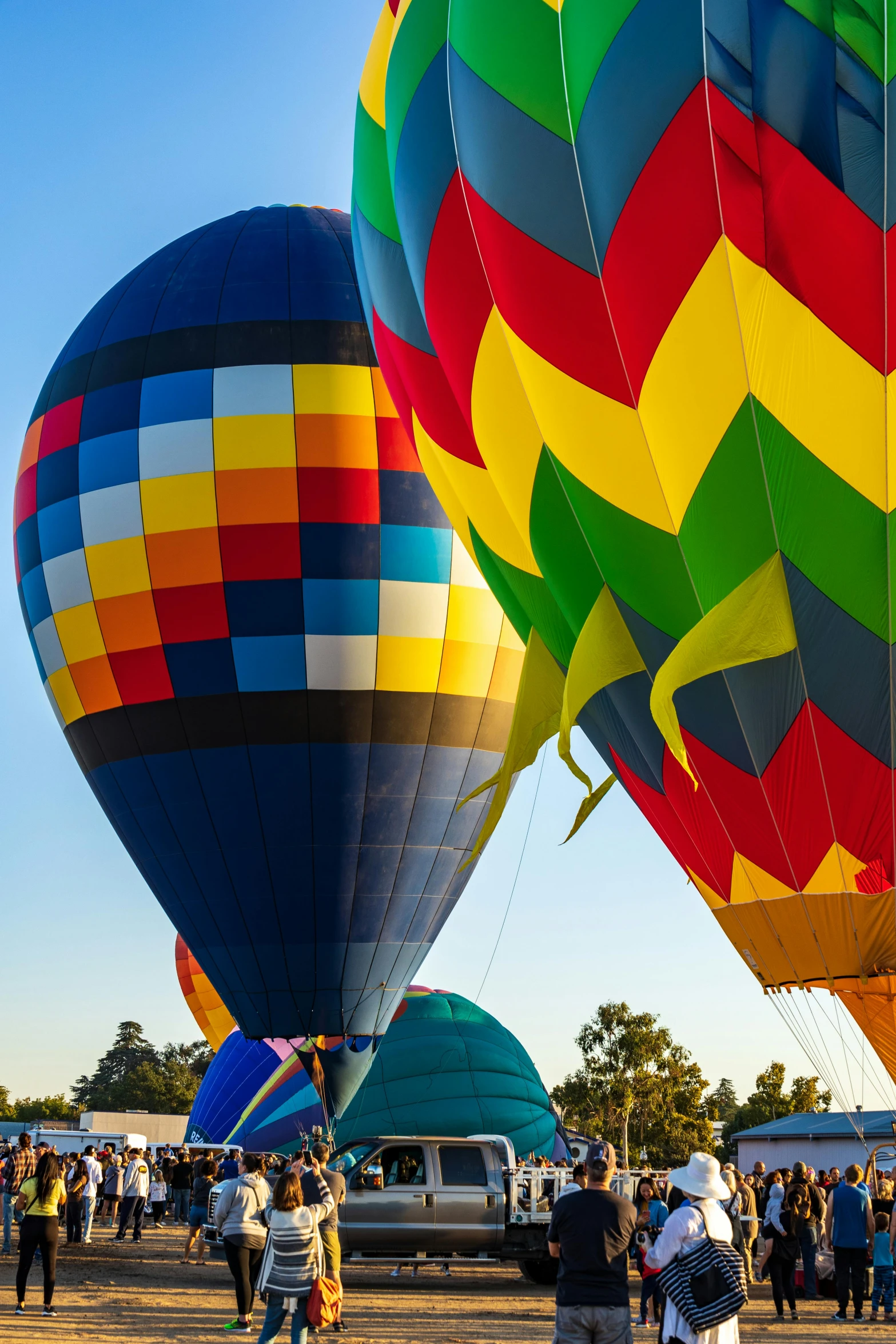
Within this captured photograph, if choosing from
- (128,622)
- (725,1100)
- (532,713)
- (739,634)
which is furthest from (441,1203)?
(725,1100)

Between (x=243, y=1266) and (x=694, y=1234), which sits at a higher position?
(x=694, y=1234)

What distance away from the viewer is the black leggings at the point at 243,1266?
907 centimetres

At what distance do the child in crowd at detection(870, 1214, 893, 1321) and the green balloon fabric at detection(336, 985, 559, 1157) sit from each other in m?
9.92

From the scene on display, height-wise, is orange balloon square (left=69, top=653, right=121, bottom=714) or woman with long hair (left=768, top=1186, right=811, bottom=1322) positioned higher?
orange balloon square (left=69, top=653, right=121, bottom=714)

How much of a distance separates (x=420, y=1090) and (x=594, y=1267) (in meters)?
16.1

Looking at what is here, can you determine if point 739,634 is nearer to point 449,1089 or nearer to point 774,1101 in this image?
point 449,1089

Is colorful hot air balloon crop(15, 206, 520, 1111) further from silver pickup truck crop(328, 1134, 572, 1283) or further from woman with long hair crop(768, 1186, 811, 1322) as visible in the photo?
woman with long hair crop(768, 1186, 811, 1322)

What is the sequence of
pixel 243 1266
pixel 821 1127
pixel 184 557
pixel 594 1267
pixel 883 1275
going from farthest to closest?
pixel 821 1127
pixel 184 557
pixel 883 1275
pixel 243 1266
pixel 594 1267

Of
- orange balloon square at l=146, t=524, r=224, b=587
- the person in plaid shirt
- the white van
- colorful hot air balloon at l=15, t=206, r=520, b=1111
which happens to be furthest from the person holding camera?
the white van

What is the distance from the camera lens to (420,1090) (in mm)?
21375

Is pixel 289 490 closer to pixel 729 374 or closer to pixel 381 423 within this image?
pixel 381 423

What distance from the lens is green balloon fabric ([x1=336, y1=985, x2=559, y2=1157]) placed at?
21.1 meters

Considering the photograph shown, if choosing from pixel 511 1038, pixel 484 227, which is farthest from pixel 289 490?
pixel 511 1038

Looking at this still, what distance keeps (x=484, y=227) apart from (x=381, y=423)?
767 cm
